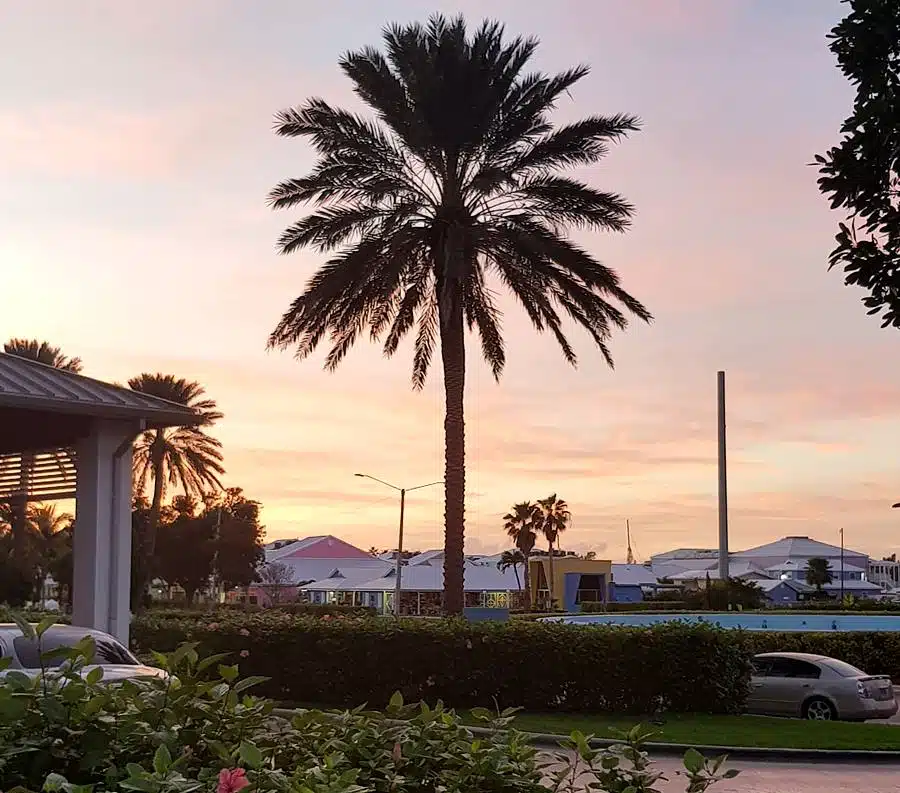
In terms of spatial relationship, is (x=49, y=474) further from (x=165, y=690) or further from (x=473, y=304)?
(x=165, y=690)

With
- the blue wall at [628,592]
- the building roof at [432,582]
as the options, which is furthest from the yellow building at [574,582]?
the blue wall at [628,592]

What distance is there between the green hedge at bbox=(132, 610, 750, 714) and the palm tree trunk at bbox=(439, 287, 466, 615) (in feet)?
16.8

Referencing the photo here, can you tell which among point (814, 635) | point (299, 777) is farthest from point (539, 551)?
point (299, 777)

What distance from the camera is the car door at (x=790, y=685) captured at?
Result: 23.5 metres

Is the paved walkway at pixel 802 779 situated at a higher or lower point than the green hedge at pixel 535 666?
lower

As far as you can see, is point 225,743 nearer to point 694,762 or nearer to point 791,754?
point 694,762

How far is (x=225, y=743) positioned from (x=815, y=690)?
836 inches

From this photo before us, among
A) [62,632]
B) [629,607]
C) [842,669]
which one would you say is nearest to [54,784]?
[62,632]

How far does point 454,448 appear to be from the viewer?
92.0ft

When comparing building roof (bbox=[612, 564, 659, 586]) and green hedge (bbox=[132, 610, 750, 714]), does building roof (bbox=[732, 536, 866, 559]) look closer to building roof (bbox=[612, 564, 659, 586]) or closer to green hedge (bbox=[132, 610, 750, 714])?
building roof (bbox=[612, 564, 659, 586])

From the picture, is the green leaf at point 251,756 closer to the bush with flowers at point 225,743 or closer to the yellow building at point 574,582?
the bush with flowers at point 225,743

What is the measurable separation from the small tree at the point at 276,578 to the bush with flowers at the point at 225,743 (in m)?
110

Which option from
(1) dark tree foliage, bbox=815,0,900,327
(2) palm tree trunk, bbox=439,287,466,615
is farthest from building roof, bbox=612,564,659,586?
(1) dark tree foliage, bbox=815,0,900,327

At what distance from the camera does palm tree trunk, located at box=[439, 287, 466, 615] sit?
27.6m
